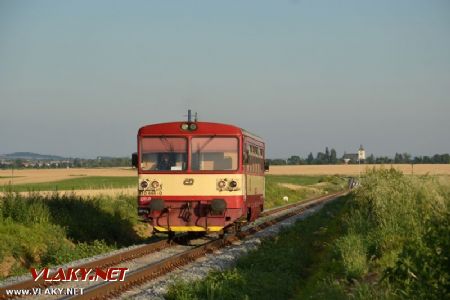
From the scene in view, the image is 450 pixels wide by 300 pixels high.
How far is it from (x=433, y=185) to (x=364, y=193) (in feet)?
11.2

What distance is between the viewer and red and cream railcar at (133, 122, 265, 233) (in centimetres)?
1684

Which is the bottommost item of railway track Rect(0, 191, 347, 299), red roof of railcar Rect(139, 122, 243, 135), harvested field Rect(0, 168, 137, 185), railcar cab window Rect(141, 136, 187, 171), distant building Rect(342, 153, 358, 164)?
railway track Rect(0, 191, 347, 299)

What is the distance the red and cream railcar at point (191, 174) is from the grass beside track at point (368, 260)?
1500mm

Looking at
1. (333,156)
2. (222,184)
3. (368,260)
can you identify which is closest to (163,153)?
(222,184)

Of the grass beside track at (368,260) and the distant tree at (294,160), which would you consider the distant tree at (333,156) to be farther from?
the grass beside track at (368,260)

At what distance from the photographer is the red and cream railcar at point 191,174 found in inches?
663

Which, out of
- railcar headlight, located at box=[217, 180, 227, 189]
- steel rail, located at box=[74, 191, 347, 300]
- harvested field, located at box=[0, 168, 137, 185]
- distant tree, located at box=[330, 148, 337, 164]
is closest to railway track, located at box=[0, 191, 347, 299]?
steel rail, located at box=[74, 191, 347, 300]

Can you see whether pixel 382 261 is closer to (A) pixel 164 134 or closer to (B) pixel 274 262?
(B) pixel 274 262

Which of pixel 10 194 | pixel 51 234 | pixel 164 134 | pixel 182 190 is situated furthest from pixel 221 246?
pixel 10 194

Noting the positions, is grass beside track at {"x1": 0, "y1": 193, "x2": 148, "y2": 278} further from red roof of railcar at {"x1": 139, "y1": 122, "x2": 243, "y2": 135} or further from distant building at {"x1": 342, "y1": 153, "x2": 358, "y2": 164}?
distant building at {"x1": 342, "y1": 153, "x2": 358, "y2": 164}

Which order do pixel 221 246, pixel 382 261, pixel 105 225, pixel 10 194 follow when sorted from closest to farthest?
pixel 382 261
pixel 221 246
pixel 10 194
pixel 105 225

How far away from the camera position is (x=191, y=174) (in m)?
16.9

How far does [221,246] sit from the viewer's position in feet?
57.5

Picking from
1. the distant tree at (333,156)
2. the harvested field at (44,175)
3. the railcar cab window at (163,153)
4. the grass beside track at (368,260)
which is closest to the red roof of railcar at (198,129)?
the railcar cab window at (163,153)
